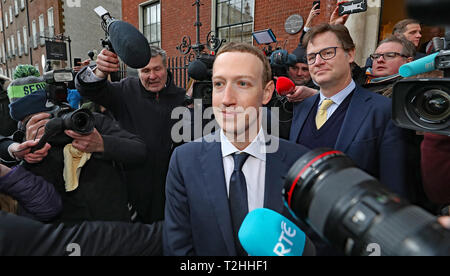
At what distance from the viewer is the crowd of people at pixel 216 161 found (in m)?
1.17

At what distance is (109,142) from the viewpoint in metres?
1.66

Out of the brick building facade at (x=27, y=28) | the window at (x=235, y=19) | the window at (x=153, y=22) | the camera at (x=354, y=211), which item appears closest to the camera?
the camera at (x=354, y=211)

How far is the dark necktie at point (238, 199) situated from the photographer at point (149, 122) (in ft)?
4.51

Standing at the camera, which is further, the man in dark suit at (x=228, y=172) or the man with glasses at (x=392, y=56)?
the man with glasses at (x=392, y=56)

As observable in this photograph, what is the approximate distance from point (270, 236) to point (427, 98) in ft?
2.90

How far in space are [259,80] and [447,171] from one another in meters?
0.94

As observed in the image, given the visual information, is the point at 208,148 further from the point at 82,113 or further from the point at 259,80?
the point at 82,113

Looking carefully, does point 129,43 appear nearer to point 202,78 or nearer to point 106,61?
point 106,61

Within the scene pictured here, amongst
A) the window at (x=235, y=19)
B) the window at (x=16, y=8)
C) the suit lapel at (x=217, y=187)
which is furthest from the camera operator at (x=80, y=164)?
the window at (x=16, y=8)

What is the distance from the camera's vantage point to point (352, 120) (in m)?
1.56

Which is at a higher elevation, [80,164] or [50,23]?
[50,23]

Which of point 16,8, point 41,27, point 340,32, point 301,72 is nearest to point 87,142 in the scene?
point 340,32

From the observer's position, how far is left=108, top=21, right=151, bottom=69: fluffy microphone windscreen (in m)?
1.42

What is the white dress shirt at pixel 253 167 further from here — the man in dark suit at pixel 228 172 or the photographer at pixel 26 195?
the photographer at pixel 26 195
